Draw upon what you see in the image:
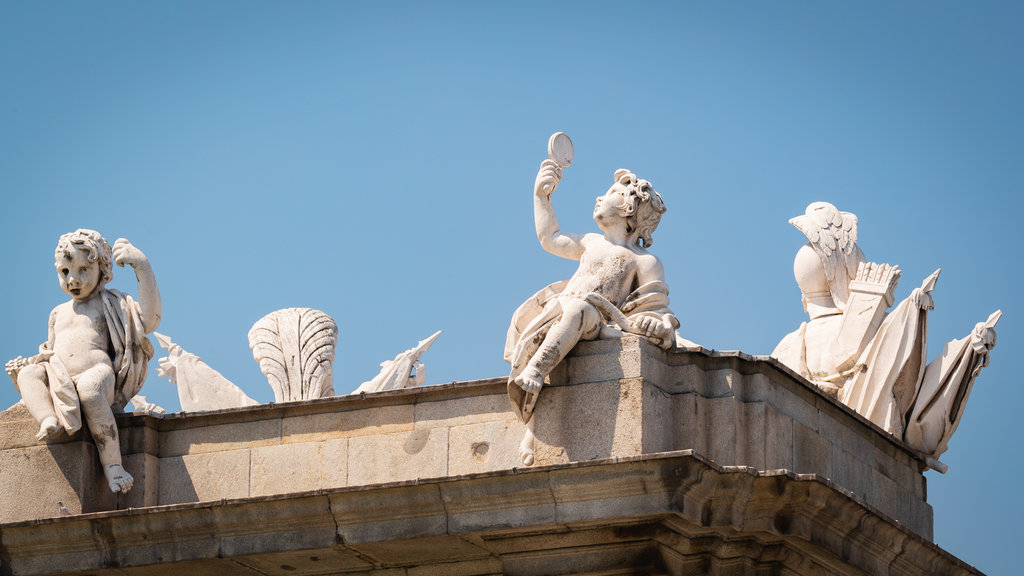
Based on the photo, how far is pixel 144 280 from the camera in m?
21.8

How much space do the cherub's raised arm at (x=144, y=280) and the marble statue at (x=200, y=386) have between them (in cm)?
348

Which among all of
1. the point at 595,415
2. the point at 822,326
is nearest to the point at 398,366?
the point at 822,326

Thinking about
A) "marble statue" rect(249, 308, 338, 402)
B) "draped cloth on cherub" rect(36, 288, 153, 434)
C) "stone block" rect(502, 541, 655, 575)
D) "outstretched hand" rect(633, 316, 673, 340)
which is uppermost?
"marble statue" rect(249, 308, 338, 402)

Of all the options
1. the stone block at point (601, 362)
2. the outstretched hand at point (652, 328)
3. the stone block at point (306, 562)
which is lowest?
the stone block at point (306, 562)

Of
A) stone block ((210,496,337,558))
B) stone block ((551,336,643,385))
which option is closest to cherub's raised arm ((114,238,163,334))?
stone block ((210,496,337,558))

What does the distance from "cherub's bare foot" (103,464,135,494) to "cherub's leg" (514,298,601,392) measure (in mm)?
3710

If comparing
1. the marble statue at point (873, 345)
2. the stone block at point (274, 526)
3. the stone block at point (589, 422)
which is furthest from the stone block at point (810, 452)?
the stone block at point (274, 526)

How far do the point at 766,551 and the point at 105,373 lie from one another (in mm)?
6025

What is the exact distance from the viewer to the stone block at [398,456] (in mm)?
20766

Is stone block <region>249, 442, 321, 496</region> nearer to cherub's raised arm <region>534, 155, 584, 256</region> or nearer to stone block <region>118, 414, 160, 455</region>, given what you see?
stone block <region>118, 414, 160, 455</region>

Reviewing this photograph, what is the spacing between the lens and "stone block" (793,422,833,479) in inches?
817

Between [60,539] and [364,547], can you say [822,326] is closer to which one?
[364,547]

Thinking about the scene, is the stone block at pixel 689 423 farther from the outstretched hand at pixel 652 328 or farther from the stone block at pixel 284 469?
the stone block at pixel 284 469

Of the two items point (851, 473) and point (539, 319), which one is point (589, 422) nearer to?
point (539, 319)
